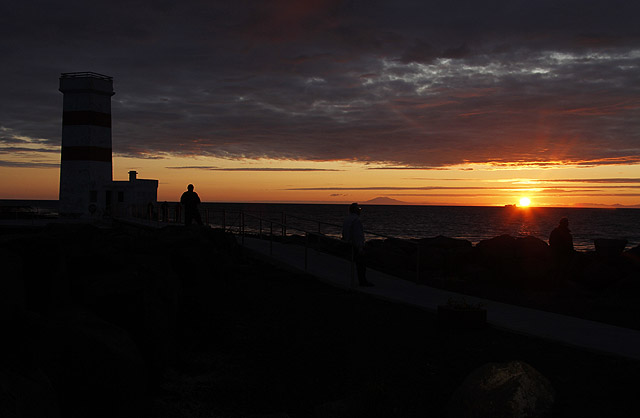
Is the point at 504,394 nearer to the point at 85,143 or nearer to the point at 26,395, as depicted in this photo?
the point at 26,395

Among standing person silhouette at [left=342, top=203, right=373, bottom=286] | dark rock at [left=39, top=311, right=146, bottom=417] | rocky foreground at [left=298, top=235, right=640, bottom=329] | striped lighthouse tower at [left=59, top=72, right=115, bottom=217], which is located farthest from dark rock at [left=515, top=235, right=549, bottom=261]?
striped lighthouse tower at [left=59, top=72, right=115, bottom=217]

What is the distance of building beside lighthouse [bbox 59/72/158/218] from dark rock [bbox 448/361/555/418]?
98.7ft

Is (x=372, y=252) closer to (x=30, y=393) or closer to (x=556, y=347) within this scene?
(x=556, y=347)

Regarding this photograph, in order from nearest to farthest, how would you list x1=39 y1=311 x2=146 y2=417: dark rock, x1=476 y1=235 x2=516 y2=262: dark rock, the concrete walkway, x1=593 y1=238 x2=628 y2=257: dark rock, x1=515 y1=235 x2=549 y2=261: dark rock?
x1=39 y1=311 x2=146 y2=417: dark rock → the concrete walkway → x1=515 y1=235 x2=549 y2=261: dark rock → x1=476 y1=235 x2=516 y2=262: dark rock → x1=593 y1=238 x2=628 y2=257: dark rock

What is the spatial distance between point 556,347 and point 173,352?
4968 millimetres

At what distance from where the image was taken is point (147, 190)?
34812 mm

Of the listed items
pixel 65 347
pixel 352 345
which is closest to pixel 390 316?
pixel 352 345

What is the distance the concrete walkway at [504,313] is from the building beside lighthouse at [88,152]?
65.9ft

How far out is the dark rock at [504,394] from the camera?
4719 millimetres

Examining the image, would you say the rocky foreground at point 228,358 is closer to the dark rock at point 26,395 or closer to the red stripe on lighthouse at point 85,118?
the dark rock at point 26,395

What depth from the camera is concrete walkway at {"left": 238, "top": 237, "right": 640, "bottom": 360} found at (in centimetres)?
729

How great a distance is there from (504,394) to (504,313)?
4.81 metres

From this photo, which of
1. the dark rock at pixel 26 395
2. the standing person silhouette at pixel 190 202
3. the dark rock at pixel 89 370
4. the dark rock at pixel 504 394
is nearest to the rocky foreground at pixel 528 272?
the standing person silhouette at pixel 190 202

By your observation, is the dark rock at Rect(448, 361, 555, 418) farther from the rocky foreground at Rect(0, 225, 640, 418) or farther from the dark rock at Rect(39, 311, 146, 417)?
the dark rock at Rect(39, 311, 146, 417)
